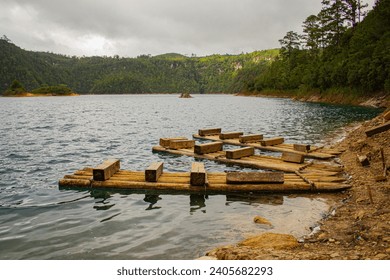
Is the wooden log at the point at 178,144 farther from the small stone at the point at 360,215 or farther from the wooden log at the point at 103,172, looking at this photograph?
the small stone at the point at 360,215

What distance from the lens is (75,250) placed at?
→ 6.91 m

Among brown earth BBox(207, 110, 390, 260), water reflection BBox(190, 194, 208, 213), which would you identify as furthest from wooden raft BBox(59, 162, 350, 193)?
brown earth BBox(207, 110, 390, 260)

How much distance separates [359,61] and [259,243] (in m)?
64.7

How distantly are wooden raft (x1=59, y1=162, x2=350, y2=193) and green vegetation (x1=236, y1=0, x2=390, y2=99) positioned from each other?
4595 cm

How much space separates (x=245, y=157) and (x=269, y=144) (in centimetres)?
442

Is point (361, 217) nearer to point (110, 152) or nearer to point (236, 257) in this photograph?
point (236, 257)

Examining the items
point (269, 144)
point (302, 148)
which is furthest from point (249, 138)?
point (302, 148)

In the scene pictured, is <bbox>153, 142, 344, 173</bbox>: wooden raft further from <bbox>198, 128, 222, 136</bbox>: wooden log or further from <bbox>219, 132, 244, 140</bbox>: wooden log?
<bbox>198, 128, 222, 136</bbox>: wooden log

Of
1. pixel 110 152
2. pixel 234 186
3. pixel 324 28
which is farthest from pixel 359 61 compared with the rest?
pixel 234 186

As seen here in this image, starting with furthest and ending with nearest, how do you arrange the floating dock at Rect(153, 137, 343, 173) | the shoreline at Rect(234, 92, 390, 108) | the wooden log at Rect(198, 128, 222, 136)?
the shoreline at Rect(234, 92, 390, 108) < the wooden log at Rect(198, 128, 222, 136) < the floating dock at Rect(153, 137, 343, 173)

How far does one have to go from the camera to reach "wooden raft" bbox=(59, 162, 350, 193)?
35.7ft

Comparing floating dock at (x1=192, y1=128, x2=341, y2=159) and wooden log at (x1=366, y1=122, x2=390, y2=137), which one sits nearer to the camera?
wooden log at (x1=366, y1=122, x2=390, y2=137)

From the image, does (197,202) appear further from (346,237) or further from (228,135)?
(228,135)

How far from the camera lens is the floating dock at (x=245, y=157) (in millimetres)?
13727
